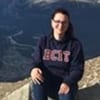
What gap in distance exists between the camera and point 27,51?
35.6 ft

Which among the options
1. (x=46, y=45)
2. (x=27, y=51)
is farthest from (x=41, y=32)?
(x=46, y=45)

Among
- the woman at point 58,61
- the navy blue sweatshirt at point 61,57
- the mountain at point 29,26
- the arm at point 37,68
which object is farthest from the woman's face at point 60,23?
the mountain at point 29,26

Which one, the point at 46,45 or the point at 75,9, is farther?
the point at 75,9

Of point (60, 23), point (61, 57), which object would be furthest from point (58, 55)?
point (60, 23)

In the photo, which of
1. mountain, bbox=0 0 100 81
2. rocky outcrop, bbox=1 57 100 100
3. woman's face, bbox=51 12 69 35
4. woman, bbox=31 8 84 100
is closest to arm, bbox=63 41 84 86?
woman, bbox=31 8 84 100

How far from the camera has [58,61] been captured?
5301 millimetres

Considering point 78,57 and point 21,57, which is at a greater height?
point 78,57

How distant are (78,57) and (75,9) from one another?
5.95 meters

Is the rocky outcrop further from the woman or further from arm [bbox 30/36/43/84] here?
arm [bbox 30/36/43/84]

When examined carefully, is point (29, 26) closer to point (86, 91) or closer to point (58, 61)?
point (86, 91)

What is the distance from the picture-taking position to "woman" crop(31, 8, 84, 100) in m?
5.25

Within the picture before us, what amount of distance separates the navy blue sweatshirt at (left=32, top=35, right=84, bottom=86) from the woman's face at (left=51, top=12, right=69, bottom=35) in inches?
4.0

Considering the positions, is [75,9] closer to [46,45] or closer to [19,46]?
[19,46]

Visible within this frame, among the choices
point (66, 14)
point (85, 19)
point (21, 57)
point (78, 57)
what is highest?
point (66, 14)
